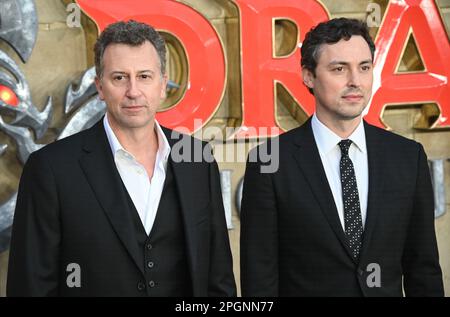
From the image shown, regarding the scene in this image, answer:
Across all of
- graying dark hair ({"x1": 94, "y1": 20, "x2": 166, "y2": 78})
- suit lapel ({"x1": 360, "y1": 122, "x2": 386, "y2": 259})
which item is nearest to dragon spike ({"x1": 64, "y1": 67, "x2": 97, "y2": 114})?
graying dark hair ({"x1": 94, "y1": 20, "x2": 166, "y2": 78})

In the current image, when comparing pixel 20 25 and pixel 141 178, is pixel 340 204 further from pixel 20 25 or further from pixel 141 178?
pixel 20 25

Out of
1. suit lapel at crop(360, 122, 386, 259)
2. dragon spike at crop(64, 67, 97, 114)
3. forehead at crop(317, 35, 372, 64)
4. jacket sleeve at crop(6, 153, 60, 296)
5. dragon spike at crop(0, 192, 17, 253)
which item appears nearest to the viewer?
jacket sleeve at crop(6, 153, 60, 296)

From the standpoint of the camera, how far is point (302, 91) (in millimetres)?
4840

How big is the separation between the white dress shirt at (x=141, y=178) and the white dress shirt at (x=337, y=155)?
58cm

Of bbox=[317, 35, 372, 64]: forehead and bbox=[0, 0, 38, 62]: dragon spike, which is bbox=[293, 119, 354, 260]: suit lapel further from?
bbox=[0, 0, 38, 62]: dragon spike

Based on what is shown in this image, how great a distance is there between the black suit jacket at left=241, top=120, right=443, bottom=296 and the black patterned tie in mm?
28

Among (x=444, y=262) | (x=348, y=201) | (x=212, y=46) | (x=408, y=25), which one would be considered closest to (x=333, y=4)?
(x=408, y=25)

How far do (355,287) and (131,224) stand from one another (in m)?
0.82

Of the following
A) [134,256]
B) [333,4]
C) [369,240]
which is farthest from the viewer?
[333,4]

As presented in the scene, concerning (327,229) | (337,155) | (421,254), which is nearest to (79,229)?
(327,229)

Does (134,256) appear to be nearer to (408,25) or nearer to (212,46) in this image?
(212,46)

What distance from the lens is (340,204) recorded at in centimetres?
268

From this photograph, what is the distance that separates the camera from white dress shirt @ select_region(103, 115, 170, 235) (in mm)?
2502

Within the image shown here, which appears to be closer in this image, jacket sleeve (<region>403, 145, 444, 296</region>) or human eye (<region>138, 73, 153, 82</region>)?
human eye (<region>138, 73, 153, 82</region>)
